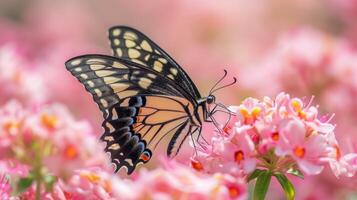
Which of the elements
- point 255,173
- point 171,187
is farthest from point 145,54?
point 171,187

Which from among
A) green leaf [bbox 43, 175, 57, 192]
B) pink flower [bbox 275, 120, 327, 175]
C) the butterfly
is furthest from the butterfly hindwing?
pink flower [bbox 275, 120, 327, 175]

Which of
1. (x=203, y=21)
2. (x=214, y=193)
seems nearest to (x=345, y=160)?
(x=214, y=193)

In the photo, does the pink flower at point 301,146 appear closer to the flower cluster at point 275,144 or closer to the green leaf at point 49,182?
the flower cluster at point 275,144

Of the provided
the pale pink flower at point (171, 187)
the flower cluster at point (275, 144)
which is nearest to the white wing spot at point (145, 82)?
the flower cluster at point (275, 144)

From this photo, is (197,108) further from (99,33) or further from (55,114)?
(99,33)

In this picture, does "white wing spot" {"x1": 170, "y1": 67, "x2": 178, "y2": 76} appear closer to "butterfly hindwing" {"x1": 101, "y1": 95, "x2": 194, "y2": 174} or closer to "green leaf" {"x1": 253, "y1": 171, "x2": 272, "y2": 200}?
"butterfly hindwing" {"x1": 101, "y1": 95, "x2": 194, "y2": 174}

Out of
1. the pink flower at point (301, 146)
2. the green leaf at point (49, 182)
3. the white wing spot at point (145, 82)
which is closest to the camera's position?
the pink flower at point (301, 146)
